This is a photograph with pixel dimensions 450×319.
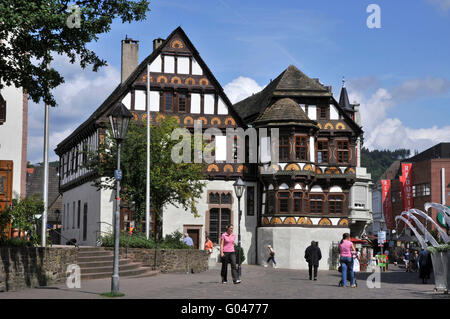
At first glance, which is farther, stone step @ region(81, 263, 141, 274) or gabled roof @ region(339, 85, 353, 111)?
gabled roof @ region(339, 85, 353, 111)

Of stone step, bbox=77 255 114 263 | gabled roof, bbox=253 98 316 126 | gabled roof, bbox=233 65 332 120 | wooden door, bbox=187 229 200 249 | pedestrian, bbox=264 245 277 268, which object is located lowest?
pedestrian, bbox=264 245 277 268

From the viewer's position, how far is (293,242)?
148ft

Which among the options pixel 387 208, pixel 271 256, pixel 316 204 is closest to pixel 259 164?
pixel 316 204

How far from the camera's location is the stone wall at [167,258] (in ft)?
95.9

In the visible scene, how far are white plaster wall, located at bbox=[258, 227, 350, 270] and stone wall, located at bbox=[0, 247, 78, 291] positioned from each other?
2313cm

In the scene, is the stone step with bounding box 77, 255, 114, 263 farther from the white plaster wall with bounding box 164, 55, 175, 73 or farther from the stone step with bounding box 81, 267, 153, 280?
the white plaster wall with bounding box 164, 55, 175, 73

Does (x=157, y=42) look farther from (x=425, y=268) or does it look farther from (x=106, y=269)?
(x=425, y=268)

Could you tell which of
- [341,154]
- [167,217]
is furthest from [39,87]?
[341,154]

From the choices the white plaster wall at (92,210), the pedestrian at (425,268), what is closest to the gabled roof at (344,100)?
the white plaster wall at (92,210)

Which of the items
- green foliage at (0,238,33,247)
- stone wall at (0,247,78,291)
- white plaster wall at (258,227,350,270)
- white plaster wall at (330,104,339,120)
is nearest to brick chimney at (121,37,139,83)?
white plaster wall at (330,104,339,120)

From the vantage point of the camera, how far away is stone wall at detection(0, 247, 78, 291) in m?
19.4

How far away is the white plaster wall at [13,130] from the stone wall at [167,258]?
6107 millimetres

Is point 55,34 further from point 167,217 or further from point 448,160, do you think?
point 448,160
